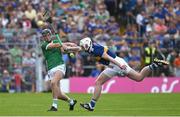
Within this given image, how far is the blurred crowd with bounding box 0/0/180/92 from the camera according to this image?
1282 inches

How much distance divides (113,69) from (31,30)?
1335cm

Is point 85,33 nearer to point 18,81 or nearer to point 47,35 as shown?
point 18,81

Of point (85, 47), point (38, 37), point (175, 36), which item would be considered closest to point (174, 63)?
point (175, 36)

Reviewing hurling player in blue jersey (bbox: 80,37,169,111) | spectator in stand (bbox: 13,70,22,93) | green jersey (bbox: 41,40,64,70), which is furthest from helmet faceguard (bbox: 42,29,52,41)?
spectator in stand (bbox: 13,70,22,93)

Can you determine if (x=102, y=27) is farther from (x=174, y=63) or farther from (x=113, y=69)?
(x=113, y=69)

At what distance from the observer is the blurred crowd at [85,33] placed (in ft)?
107

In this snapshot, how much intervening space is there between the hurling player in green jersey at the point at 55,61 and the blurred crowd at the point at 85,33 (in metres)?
12.0

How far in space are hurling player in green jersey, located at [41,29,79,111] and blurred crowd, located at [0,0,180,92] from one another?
39.3ft

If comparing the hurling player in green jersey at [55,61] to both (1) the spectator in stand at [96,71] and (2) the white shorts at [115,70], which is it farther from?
(1) the spectator in stand at [96,71]

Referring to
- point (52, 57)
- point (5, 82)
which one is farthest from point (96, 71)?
point (52, 57)

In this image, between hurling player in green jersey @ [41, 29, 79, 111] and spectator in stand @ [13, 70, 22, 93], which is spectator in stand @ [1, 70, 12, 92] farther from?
hurling player in green jersey @ [41, 29, 79, 111]

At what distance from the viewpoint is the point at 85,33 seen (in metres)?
33.2

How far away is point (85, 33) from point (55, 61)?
12927 millimetres

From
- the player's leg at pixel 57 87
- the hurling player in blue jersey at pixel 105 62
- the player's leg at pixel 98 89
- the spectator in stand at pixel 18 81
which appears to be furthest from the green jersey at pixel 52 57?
the spectator in stand at pixel 18 81
